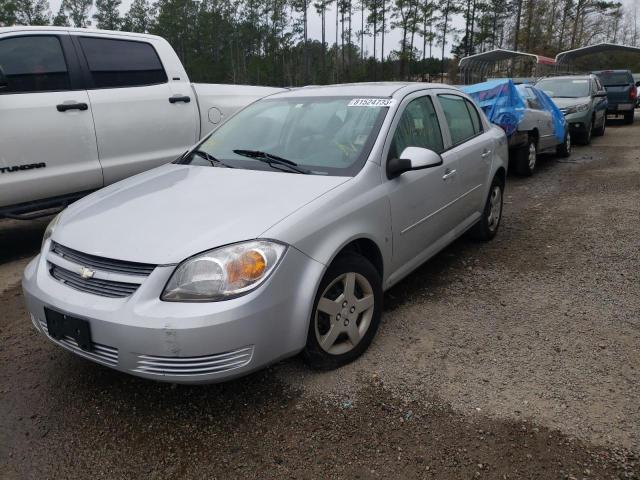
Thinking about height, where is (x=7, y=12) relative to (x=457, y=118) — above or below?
above

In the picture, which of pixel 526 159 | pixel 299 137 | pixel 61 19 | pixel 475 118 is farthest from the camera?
pixel 61 19

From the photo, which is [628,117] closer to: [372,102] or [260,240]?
[372,102]

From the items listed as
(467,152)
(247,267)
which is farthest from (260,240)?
(467,152)

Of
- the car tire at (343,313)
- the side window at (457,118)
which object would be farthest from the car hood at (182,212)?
the side window at (457,118)

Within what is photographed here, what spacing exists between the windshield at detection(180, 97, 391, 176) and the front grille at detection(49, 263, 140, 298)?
1.23 meters

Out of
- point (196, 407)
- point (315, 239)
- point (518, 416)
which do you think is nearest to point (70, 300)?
point (196, 407)

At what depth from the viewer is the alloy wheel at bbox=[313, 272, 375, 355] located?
2.79m

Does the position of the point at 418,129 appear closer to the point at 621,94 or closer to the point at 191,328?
the point at 191,328

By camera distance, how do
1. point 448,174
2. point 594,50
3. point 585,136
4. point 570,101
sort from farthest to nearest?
point 594,50
point 585,136
point 570,101
point 448,174

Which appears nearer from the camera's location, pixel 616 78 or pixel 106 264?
pixel 106 264

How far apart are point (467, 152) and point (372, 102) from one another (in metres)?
1.15

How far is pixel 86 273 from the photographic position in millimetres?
2492

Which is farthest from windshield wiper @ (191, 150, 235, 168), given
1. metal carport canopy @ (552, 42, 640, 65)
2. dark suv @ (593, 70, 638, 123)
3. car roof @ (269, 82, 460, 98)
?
metal carport canopy @ (552, 42, 640, 65)

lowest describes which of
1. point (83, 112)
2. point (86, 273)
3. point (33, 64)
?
point (86, 273)
